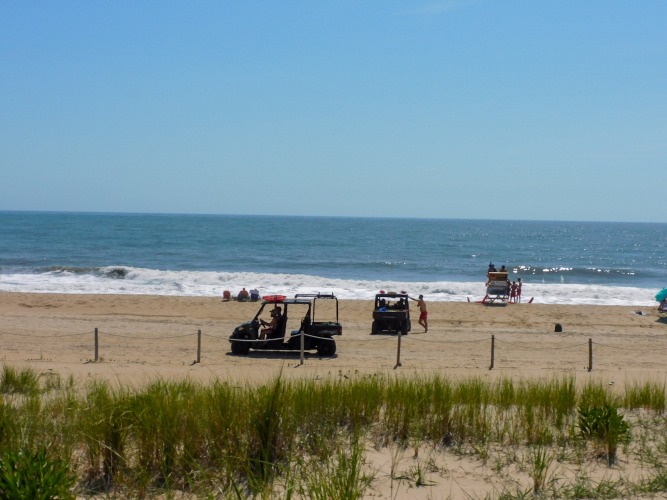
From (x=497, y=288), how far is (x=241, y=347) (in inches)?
583

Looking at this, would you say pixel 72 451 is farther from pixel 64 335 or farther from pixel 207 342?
pixel 64 335

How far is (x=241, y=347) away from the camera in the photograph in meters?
15.8

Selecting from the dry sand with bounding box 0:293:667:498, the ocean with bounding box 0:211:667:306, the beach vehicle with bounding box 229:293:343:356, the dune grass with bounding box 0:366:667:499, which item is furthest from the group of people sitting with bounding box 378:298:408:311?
the dune grass with bounding box 0:366:667:499

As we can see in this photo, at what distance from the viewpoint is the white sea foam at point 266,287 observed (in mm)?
31859

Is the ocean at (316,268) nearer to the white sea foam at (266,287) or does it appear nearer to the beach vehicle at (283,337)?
the white sea foam at (266,287)

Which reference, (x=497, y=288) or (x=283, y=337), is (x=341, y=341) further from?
(x=497, y=288)

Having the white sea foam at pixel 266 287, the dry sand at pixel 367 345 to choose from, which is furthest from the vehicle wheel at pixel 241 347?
the white sea foam at pixel 266 287

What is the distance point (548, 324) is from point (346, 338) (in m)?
8.04

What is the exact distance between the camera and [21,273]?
38.9 meters

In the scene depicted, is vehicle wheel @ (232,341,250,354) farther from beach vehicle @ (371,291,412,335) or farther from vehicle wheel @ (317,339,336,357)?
beach vehicle @ (371,291,412,335)

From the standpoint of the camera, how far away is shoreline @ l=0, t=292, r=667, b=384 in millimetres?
13633

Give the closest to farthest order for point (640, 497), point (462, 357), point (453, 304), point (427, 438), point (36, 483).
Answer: point (36, 483)
point (640, 497)
point (427, 438)
point (462, 357)
point (453, 304)

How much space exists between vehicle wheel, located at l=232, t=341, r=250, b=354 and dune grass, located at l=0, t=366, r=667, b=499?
7.88 metres

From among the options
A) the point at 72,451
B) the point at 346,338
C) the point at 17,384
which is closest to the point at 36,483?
the point at 72,451
